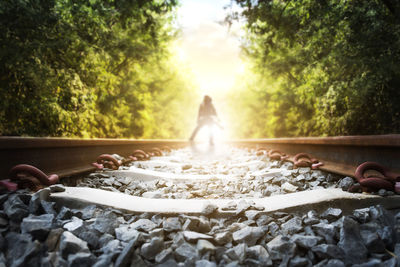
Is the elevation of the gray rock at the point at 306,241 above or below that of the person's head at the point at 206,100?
below

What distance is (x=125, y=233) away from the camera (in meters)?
1.42

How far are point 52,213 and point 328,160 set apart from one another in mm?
3394

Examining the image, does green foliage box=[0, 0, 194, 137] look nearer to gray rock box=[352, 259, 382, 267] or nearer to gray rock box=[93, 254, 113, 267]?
gray rock box=[93, 254, 113, 267]

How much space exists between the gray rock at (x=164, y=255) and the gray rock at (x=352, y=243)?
93cm

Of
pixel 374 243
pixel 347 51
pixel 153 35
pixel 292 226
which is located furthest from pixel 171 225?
pixel 153 35

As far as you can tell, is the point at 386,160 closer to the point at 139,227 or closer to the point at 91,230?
the point at 139,227

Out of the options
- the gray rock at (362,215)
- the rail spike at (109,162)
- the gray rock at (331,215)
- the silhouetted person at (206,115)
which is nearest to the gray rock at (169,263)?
the gray rock at (331,215)

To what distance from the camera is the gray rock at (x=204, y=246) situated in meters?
1.29

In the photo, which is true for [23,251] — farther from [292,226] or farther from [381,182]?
[381,182]

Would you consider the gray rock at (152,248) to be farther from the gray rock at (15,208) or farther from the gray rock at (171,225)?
the gray rock at (15,208)

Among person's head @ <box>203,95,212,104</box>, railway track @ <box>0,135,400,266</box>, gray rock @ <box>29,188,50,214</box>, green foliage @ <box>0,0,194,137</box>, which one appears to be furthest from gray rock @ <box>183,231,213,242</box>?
person's head @ <box>203,95,212,104</box>

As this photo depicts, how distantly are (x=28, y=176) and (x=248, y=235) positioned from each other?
6.01 feet

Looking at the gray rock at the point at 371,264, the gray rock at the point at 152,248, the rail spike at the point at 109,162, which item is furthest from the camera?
the rail spike at the point at 109,162

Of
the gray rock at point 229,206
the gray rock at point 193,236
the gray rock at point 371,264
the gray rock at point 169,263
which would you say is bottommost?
the gray rock at point 169,263
